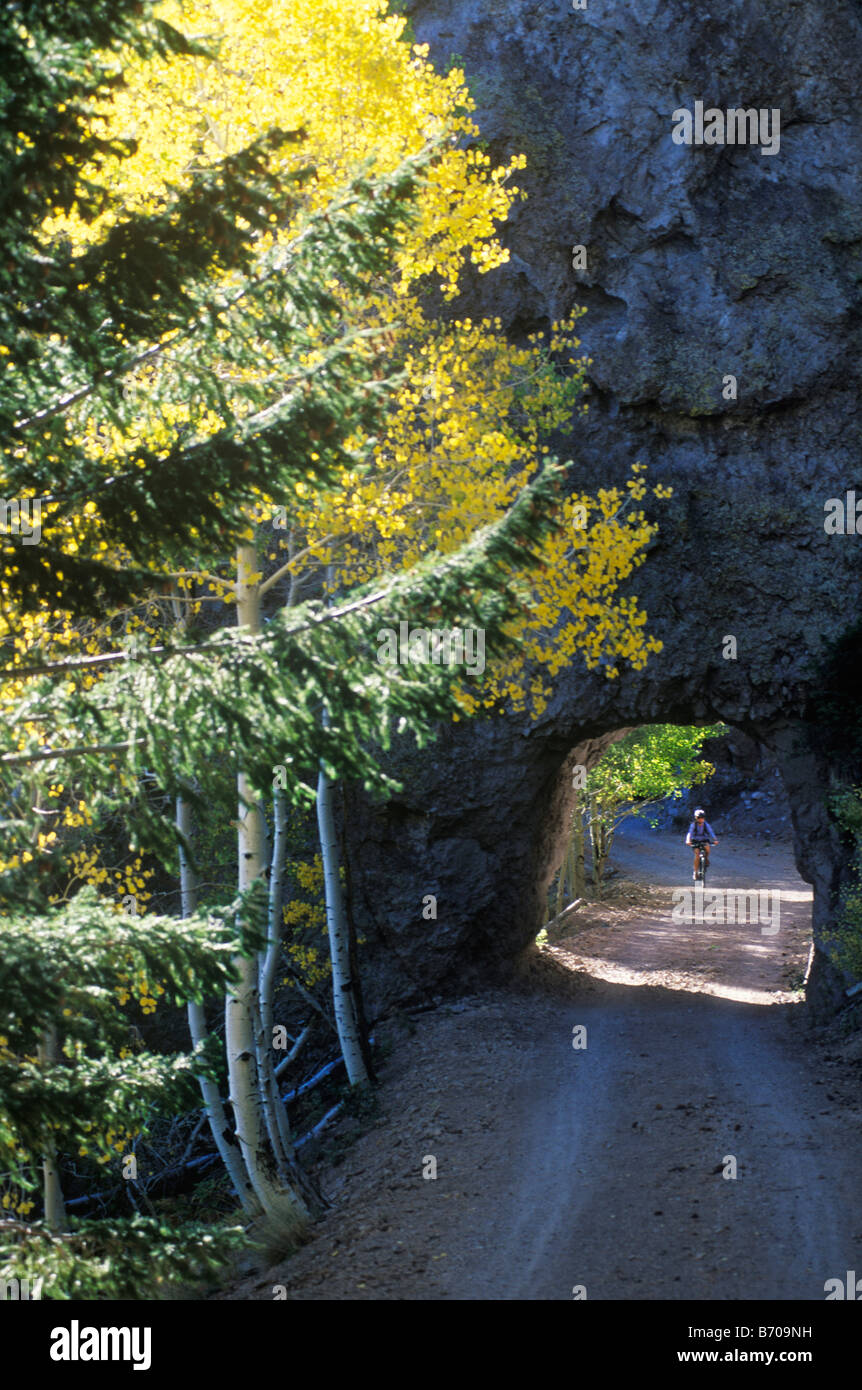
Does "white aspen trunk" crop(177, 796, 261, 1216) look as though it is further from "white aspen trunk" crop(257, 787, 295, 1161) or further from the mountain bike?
the mountain bike

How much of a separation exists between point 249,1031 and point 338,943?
363 centimetres

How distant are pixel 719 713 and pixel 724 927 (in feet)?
30.6

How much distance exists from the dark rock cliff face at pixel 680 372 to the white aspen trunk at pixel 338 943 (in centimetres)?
319

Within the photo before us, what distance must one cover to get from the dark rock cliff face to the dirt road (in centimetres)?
208

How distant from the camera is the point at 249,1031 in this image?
9.11 metres

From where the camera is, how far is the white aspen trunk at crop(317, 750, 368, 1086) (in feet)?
39.4

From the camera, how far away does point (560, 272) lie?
54.5 feet

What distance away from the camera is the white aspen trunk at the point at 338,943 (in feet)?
39.4

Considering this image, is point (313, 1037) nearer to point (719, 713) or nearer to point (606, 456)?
point (719, 713)

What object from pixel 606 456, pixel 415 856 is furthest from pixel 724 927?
pixel 606 456

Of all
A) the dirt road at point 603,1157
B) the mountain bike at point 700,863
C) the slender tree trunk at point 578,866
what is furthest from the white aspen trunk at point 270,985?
the mountain bike at point 700,863

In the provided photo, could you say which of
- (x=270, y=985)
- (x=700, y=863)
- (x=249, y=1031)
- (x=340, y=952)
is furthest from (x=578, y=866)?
(x=249, y=1031)
